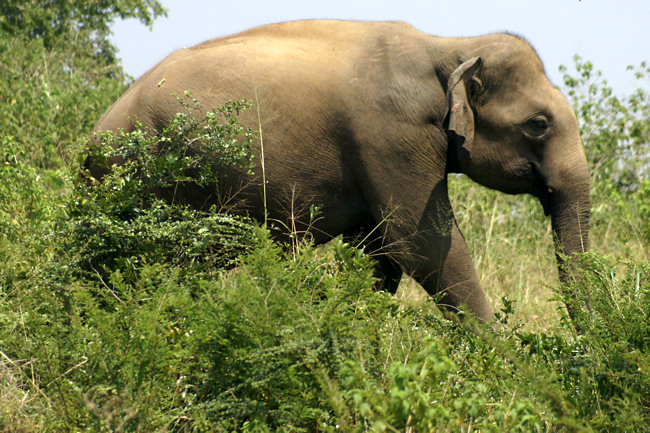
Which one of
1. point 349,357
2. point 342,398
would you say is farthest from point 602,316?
point 342,398

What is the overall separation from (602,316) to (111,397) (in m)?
2.22

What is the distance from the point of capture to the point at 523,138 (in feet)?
18.7

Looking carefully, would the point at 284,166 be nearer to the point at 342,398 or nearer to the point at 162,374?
the point at 162,374

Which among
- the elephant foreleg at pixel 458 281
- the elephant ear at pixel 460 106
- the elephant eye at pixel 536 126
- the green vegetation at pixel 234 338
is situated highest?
the elephant ear at pixel 460 106

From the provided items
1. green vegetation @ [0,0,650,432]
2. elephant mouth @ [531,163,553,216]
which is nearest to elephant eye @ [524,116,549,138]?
elephant mouth @ [531,163,553,216]

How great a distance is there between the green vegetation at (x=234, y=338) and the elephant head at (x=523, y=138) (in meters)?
1.31

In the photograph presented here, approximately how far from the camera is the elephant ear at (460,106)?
17.7 feet

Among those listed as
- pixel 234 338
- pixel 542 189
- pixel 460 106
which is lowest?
pixel 542 189

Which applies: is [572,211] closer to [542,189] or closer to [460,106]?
[542,189]

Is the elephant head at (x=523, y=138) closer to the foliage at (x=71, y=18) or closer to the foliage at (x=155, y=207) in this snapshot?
the foliage at (x=155, y=207)

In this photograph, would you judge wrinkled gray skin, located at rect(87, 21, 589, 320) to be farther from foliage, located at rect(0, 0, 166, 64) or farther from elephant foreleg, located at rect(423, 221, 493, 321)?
foliage, located at rect(0, 0, 166, 64)

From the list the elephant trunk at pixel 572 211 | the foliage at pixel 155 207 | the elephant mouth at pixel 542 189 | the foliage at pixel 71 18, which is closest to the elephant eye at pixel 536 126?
the elephant mouth at pixel 542 189

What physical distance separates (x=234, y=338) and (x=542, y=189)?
3.04m

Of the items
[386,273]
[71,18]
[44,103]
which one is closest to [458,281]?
[386,273]
